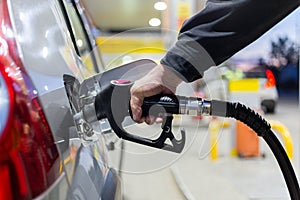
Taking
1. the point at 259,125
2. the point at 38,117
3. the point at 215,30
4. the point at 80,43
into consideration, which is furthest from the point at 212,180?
the point at 38,117

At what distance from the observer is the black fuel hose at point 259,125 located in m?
0.84

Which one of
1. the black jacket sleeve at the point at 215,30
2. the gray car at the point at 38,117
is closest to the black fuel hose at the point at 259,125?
the black jacket sleeve at the point at 215,30

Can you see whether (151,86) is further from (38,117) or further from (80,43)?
(80,43)

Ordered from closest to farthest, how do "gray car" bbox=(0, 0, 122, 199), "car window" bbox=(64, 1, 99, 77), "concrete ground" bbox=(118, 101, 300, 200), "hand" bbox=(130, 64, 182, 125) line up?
"gray car" bbox=(0, 0, 122, 199) < "hand" bbox=(130, 64, 182, 125) < "car window" bbox=(64, 1, 99, 77) < "concrete ground" bbox=(118, 101, 300, 200)

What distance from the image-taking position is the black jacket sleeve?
0.78 m

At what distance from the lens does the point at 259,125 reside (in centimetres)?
87

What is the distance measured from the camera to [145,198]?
283 centimetres

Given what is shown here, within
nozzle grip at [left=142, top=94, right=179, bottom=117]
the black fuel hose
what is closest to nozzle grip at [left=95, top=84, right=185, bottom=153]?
nozzle grip at [left=142, top=94, right=179, bottom=117]

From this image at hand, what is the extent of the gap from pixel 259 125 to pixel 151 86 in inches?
11.1

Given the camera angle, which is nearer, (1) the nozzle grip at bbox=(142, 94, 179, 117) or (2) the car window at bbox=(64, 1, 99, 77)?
(1) the nozzle grip at bbox=(142, 94, 179, 117)

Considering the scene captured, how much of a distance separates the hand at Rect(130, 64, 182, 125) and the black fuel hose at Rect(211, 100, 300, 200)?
11 centimetres

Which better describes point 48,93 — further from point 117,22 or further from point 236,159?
point 117,22

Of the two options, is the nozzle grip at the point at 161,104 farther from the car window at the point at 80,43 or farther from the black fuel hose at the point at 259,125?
the car window at the point at 80,43

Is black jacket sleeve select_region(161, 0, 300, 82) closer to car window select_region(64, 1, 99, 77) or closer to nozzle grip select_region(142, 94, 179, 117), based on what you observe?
nozzle grip select_region(142, 94, 179, 117)
